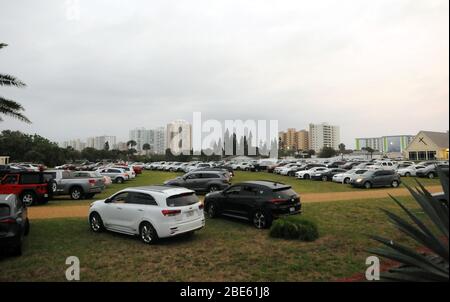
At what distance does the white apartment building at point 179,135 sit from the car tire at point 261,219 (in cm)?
10723

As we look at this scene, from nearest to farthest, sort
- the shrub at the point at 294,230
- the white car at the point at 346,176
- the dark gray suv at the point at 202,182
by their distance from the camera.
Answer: the shrub at the point at 294,230
the dark gray suv at the point at 202,182
the white car at the point at 346,176

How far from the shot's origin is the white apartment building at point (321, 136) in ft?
528

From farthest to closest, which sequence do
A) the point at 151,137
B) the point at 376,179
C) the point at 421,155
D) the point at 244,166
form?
the point at 151,137 < the point at 421,155 < the point at 244,166 < the point at 376,179

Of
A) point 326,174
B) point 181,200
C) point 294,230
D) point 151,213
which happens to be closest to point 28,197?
point 151,213

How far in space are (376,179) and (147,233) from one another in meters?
20.2

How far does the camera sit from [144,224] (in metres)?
9.30

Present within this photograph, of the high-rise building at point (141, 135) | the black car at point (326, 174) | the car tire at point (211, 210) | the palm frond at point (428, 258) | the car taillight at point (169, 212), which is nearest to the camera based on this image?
the palm frond at point (428, 258)

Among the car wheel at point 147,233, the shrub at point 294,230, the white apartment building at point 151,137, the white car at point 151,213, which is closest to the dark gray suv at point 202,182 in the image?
the white car at point 151,213

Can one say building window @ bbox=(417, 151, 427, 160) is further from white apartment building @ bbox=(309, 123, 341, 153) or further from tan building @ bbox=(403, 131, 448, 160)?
white apartment building @ bbox=(309, 123, 341, 153)

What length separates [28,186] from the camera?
16.0 m

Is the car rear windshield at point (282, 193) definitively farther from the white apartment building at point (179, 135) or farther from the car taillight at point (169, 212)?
the white apartment building at point (179, 135)

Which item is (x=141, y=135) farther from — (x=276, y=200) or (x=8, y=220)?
(x=8, y=220)

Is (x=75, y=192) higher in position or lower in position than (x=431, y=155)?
lower
